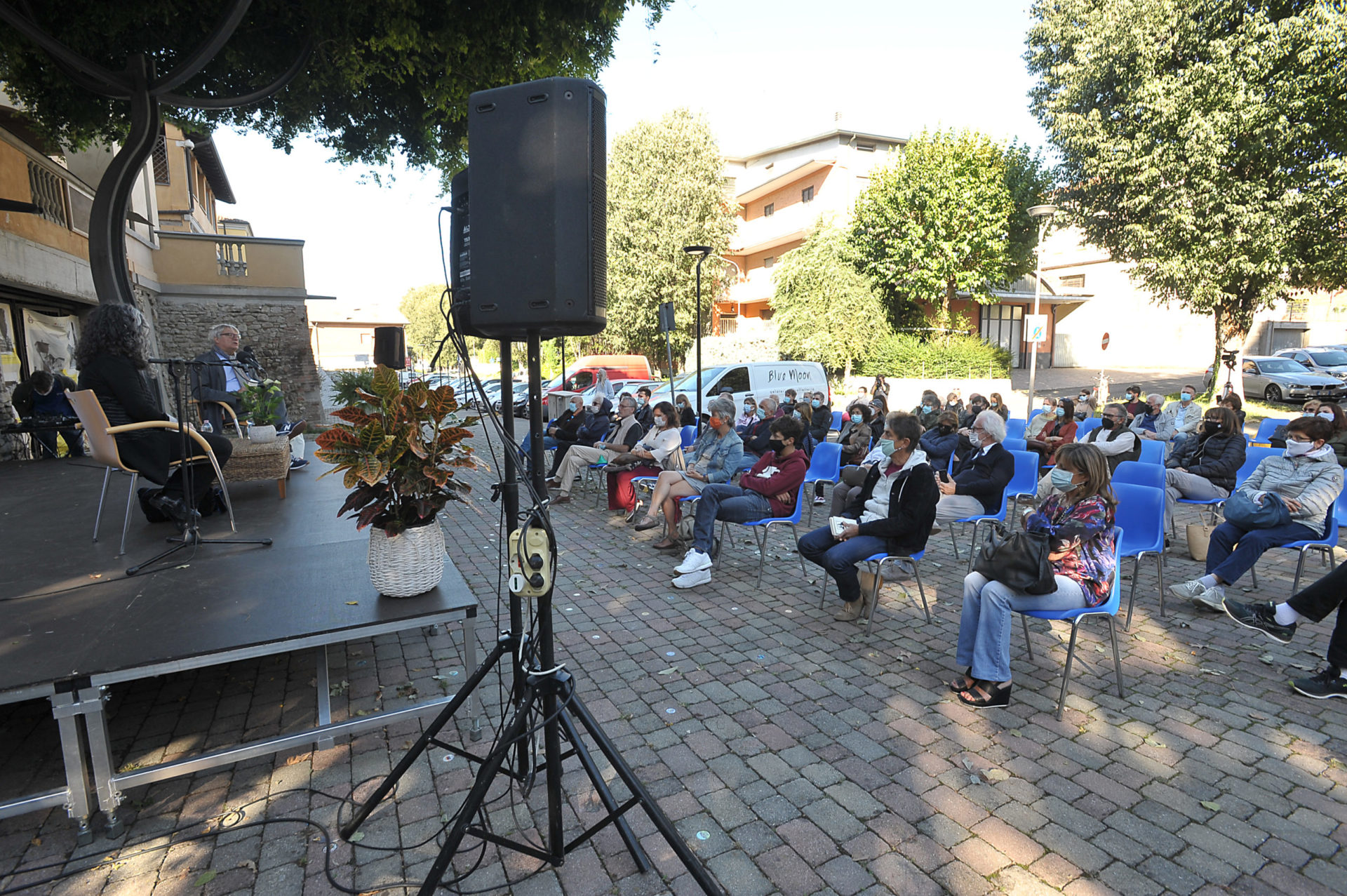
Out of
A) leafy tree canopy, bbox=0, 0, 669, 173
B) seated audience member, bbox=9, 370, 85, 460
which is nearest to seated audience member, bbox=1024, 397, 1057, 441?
leafy tree canopy, bbox=0, 0, 669, 173

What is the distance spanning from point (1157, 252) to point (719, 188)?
17.0m

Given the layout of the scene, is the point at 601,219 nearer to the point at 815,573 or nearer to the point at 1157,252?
the point at 815,573

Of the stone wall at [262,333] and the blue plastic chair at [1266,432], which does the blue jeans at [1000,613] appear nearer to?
the blue plastic chair at [1266,432]

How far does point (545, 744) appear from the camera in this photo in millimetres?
2348

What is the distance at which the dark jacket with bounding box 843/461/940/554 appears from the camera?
14.6 feet

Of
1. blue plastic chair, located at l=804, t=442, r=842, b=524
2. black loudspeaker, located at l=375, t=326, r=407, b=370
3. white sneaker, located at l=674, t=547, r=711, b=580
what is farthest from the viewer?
black loudspeaker, located at l=375, t=326, r=407, b=370

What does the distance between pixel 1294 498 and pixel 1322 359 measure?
25.5 m

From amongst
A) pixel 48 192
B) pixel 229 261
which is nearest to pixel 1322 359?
pixel 229 261

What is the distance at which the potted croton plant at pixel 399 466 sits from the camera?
9.93 feet

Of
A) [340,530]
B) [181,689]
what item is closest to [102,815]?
[181,689]

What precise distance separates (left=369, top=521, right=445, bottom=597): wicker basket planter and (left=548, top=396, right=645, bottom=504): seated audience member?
511cm

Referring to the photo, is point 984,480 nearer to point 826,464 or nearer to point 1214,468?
point 826,464

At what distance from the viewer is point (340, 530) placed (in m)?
4.68

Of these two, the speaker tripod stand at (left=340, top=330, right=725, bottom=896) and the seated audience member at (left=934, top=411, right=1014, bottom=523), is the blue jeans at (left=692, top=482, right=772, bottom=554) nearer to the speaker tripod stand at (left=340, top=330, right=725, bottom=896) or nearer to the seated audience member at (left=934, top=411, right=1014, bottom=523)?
the seated audience member at (left=934, top=411, right=1014, bottom=523)
